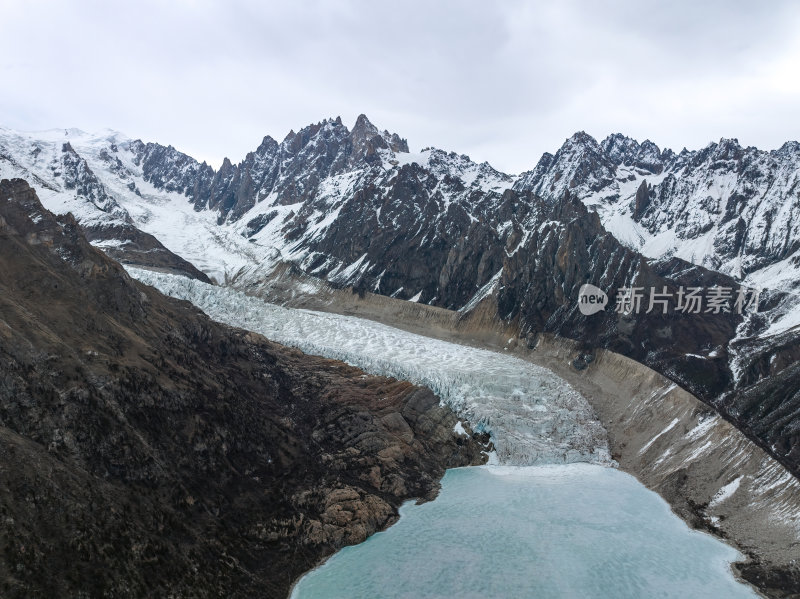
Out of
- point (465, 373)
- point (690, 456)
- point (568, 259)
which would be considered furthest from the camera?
point (568, 259)

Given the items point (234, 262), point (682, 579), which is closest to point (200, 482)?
point (682, 579)

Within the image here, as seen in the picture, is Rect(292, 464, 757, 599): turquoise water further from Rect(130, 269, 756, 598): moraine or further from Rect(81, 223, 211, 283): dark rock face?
Rect(81, 223, 211, 283): dark rock face

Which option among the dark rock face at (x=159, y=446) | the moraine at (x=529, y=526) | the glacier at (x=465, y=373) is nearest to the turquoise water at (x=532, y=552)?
the moraine at (x=529, y=526)

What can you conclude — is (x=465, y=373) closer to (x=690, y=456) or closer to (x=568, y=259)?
(x=690, y=456)

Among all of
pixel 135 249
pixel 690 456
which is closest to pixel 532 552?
pixel 690 456

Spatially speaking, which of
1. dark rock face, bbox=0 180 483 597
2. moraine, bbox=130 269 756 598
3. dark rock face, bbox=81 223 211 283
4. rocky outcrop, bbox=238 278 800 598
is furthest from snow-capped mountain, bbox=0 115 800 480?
dark rock face, bbox=0 180 483 597

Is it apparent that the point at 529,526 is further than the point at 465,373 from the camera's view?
No
